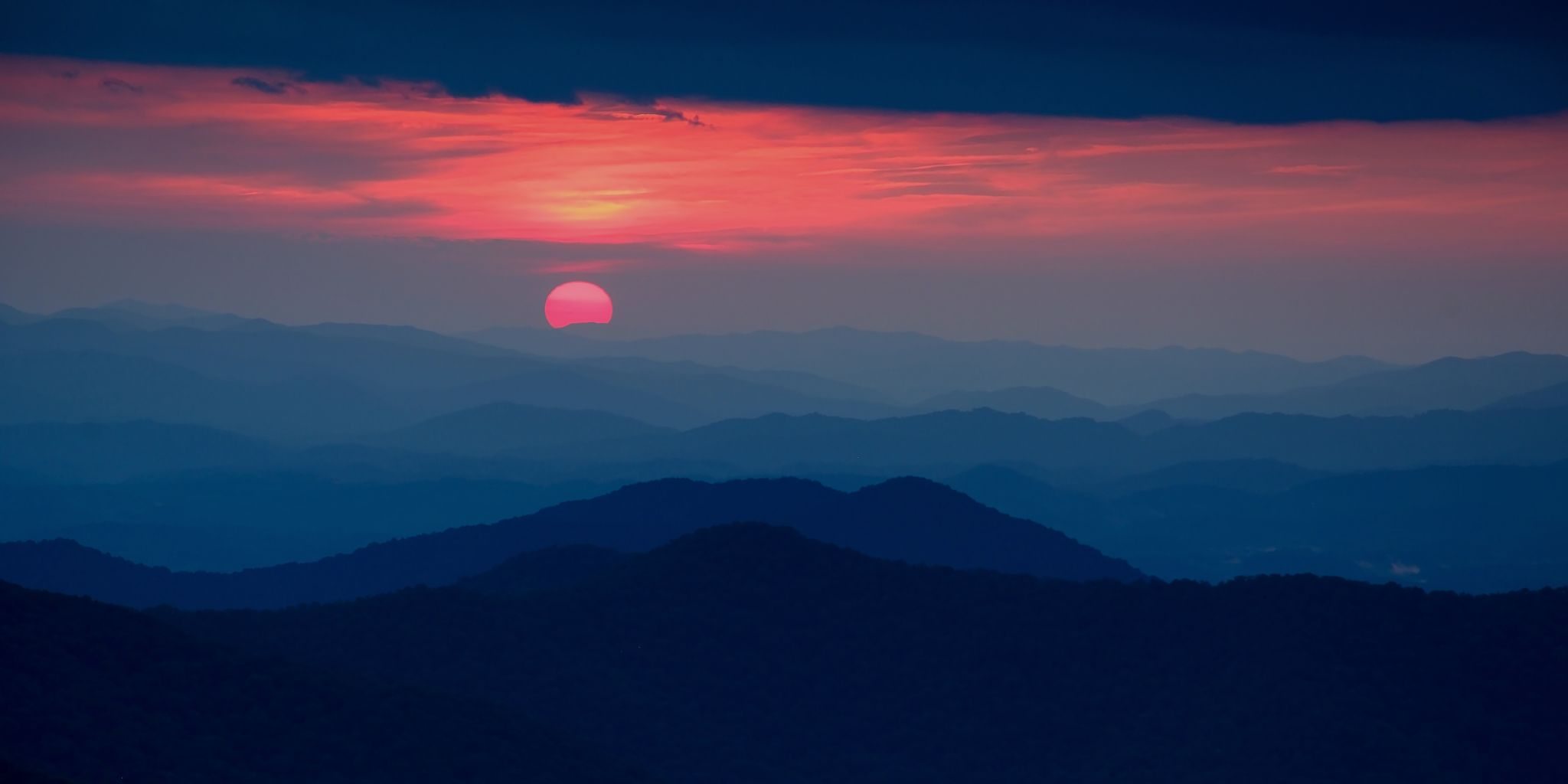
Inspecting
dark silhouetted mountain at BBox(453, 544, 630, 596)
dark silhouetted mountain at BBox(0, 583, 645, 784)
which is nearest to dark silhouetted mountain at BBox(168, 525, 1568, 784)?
dark silhouetted mountain at BBox(0, 583, 645, 784)

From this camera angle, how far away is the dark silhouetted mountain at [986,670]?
6650 centimetres

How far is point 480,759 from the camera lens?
55375 mm

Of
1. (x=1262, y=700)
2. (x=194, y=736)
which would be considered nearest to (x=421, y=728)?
(x=194, y=736)

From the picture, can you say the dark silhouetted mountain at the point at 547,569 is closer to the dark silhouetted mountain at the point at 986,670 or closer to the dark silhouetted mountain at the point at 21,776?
the dark silhouetted mountain at the point at 986,670

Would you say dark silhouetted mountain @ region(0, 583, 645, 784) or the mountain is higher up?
the mountain

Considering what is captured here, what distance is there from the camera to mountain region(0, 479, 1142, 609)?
130125mm

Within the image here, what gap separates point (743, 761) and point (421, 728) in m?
17.1

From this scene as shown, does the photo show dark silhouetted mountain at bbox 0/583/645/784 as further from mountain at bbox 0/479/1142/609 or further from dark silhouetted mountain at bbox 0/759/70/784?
mountain at bbox 0/479/1142/609

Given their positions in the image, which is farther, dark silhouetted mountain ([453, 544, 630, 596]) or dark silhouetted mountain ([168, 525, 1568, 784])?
dark silhouetted mountain ([453, 544, 630, 596])

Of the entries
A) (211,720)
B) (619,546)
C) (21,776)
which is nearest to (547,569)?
(619,546)

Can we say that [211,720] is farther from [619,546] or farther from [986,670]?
[619,546]

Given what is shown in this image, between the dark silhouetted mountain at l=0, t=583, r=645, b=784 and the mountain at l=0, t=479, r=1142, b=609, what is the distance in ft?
231

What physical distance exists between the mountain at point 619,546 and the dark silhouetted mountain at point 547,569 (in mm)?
28645

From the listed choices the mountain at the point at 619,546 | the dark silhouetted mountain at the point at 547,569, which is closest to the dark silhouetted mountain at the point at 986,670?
the dark silhouetted mountain at the point at 547,569
